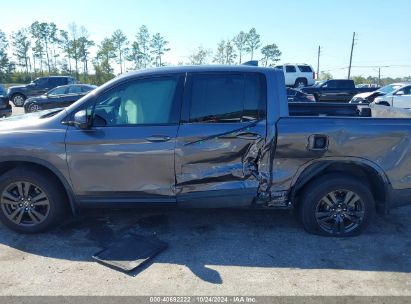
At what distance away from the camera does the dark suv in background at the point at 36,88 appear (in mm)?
22500

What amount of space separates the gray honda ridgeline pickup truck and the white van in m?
25.2

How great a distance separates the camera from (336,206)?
12.5 ft

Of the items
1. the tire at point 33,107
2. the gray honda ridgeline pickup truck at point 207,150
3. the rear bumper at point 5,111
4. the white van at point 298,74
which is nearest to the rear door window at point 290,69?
the white van at point 298,74

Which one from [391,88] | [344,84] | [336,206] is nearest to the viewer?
[336,206]

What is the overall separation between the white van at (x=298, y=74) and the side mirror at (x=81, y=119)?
25877 millimetres

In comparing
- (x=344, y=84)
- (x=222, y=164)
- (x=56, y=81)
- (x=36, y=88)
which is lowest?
(x=222, y=164)

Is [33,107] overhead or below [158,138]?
below

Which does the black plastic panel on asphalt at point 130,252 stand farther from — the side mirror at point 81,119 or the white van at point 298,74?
the white van at point 298,74

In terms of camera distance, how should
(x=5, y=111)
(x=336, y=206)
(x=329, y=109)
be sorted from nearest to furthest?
(x=336, y=206) < (x=329, y=109) < (x=5, y=111)

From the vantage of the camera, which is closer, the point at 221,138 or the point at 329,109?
the point at 221,138

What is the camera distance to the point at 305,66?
2780 centimetres

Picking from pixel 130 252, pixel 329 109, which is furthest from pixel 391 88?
pixel 130 252

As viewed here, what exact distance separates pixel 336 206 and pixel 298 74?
25516 mm

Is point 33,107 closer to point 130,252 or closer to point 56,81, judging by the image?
point 56,81
